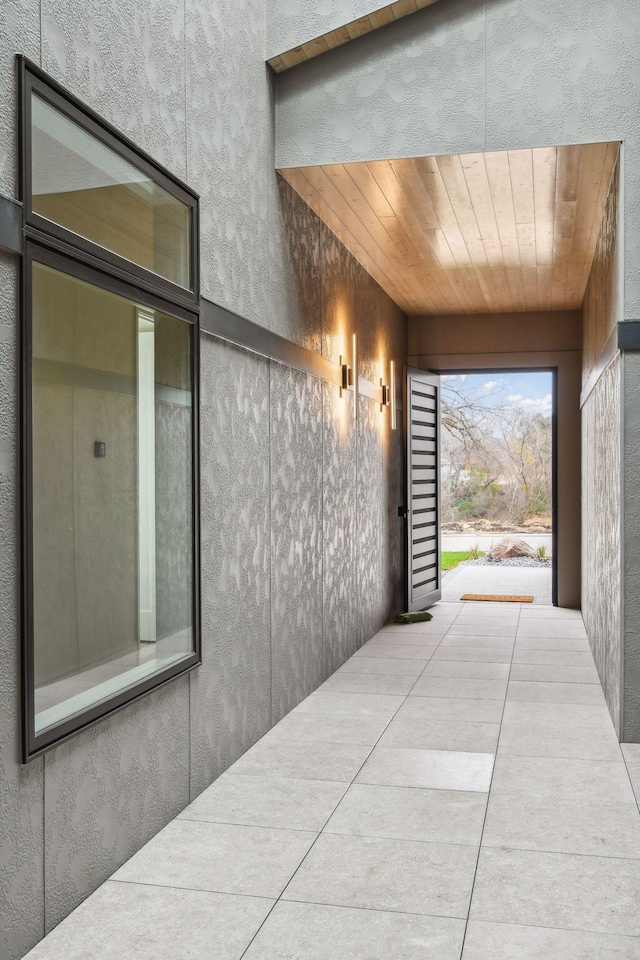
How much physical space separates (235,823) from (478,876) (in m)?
0.94

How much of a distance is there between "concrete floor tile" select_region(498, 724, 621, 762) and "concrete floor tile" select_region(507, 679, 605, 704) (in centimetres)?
52

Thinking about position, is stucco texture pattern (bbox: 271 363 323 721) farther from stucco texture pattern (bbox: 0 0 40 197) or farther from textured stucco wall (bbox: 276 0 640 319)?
stucco texture pattern (bbox: 0 0 40 197)

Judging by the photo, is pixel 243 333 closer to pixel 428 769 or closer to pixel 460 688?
pixel 428 769

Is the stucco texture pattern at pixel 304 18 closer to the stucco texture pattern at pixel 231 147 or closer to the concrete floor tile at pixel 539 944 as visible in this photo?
the stucco texture pattern at pixel 231 147

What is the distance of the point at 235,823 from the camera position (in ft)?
10.9

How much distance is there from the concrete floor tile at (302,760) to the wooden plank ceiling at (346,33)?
3.42m

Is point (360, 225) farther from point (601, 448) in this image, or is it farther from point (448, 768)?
point (448, 768)

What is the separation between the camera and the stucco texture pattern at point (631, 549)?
4.36m

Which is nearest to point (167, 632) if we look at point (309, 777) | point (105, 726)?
point (105, 726)

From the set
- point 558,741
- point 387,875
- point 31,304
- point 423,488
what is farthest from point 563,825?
point 423,488

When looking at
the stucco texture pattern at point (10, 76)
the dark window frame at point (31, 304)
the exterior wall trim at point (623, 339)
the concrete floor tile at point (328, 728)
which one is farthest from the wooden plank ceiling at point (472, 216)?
the concrete floor tile at point (328, 728)

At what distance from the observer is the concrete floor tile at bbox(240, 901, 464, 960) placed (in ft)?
7.88

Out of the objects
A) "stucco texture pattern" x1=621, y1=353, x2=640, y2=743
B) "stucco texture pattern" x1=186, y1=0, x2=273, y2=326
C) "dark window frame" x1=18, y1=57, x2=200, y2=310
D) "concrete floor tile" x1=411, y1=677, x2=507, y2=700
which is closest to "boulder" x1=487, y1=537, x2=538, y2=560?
"concrete floor tile" x1=411, y1=677, x2=507, y2=700

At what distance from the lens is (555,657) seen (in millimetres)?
6387
